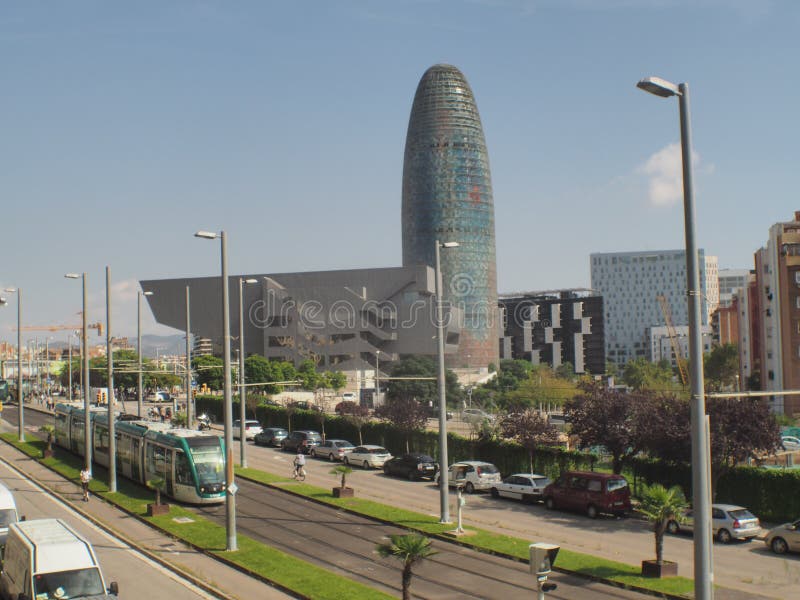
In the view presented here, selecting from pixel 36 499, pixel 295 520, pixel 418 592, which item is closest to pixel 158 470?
pixel 36 499

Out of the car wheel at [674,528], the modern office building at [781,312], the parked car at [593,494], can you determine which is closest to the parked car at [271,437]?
the parked car at [593,494]

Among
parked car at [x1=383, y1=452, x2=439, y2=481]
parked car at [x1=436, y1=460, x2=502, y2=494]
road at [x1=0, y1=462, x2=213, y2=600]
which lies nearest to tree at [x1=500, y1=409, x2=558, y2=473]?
parked car at [x1=436, y1=460, x2=502, y2=494]

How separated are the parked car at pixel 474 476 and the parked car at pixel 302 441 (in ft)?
56.3

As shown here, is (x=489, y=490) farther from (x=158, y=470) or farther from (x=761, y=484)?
(x=158, y=470)

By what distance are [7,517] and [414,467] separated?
25745mm

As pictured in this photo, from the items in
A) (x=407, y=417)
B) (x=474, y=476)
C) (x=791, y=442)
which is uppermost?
(x=407, y=417)

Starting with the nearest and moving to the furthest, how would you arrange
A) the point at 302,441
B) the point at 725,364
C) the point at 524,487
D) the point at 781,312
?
1. the point at 524,487
2. the point at 302,441
3. the point at 781,312
4. the point at 725,364

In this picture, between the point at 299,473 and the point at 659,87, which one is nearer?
the point at 659,87

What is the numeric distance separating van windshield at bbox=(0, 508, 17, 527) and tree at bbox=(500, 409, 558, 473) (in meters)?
26.1

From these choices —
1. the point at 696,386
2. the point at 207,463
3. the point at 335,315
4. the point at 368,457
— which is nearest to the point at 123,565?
the point at 207,463

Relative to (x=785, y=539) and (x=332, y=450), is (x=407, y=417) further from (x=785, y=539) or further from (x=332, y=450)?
(x=785, y=539)

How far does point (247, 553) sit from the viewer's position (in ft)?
89.3

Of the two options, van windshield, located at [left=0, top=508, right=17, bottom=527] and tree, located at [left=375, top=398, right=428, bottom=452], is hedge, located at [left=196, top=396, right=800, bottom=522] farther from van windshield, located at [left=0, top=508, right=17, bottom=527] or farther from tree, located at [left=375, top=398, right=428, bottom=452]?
van windshield, located at [left=0, top=508, right=17, bottom=527]

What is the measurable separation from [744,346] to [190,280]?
96.6 meters
